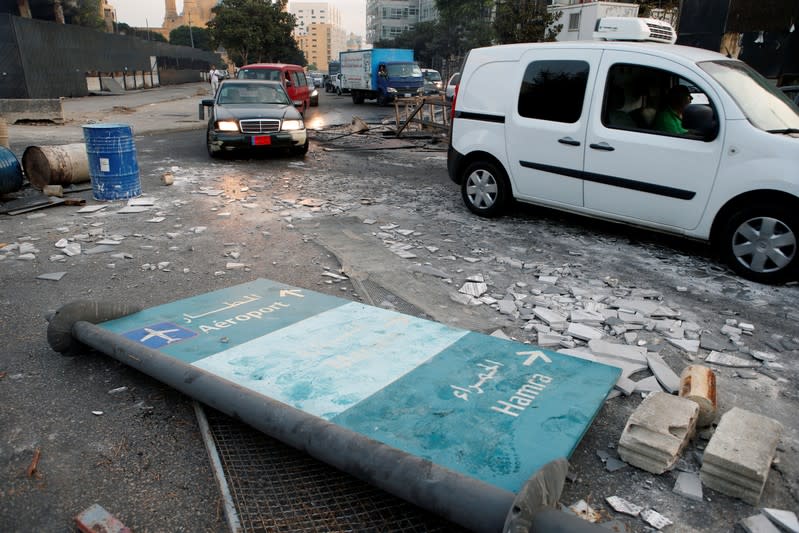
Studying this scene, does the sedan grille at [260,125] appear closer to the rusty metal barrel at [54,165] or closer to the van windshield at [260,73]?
the rusty metal barrel at [54,165]

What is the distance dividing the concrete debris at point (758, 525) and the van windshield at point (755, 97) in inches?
153

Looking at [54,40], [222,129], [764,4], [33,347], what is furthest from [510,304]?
[54,40]

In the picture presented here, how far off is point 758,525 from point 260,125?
10.9 meters

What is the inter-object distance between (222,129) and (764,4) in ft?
55.1

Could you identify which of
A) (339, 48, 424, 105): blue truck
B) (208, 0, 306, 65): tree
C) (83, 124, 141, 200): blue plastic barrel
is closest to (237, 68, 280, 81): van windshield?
(339, 48, 424, 105): blue truck

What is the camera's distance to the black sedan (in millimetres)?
11328

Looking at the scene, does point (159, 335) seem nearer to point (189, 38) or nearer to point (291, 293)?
point (291, 293)

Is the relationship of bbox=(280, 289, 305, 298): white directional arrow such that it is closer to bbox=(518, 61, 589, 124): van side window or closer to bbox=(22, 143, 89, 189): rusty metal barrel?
bbox=(518, 61, 589, 124): van side window

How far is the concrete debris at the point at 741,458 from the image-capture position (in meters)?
2.45

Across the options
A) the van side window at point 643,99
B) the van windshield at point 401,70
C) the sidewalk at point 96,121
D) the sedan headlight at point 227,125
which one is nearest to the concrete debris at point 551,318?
the van side window at point 643,99

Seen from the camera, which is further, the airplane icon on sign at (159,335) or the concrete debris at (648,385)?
the airplane icon on sign at (159,335)

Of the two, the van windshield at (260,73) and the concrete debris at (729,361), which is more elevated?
the van windshield at (260,73)

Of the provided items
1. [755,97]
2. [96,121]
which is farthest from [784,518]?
[96,121]

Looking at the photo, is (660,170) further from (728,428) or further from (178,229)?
(178,229)
